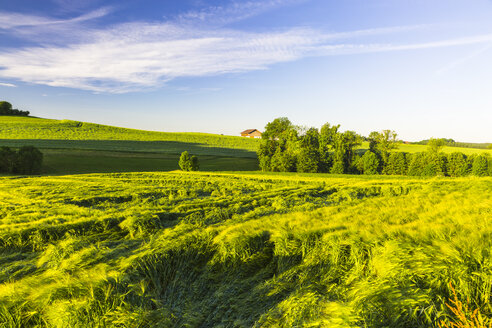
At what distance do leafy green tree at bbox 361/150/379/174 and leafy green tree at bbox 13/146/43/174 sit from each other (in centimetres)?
6911

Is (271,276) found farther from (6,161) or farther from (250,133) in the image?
(250,133)

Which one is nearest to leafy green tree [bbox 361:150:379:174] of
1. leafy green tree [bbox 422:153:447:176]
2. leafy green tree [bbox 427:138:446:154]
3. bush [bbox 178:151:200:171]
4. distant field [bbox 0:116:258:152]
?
leafy green tree [bbox 422:153:447:176]

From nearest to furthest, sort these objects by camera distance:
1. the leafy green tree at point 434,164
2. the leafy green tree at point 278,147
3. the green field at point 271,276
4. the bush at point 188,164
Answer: the green field at point 271,276 → the bush at point 188,164 → the leafy green tree at point 434,164 → the leafy green tree at point 278,147

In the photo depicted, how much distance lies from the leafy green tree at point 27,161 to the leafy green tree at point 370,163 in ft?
227

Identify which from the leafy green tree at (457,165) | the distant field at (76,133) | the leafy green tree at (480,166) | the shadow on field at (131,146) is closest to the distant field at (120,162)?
the shadow on field at (131,146)

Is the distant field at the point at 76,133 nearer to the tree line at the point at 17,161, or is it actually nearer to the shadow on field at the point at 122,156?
the shadow on field at the point at 122,156

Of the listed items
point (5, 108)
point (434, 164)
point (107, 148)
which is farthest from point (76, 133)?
point (434, 164)

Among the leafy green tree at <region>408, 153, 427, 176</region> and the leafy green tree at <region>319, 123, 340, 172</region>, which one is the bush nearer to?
the leafy green tree at <region>319, 123, 340, 172</region>

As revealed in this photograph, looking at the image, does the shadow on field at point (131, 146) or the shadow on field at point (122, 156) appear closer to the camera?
the shadow on field at point (122, 156)

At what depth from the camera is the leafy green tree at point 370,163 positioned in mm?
54625

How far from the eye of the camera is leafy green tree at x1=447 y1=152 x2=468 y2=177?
169ft

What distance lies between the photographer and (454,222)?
5.13 metres

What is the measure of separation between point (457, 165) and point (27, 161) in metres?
88.7

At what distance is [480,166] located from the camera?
49.8m
